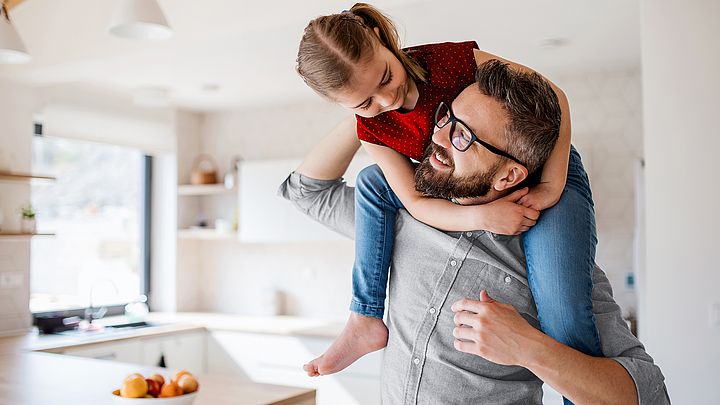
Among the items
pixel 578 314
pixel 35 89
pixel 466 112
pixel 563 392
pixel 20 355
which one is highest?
pixel 35 89

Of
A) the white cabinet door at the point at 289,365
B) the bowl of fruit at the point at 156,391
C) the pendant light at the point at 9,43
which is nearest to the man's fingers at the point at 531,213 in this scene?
the bowl of fruit at the point at 156,391

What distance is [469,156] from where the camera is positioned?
1241 millimetres

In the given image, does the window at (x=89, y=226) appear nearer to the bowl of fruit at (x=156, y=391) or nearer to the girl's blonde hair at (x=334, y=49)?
the bowl of fruit at (x=156, y=391)

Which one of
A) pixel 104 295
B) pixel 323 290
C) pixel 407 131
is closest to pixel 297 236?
pixel 323 290

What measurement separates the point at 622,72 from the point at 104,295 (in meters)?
4.07

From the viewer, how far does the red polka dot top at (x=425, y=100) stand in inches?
60.2

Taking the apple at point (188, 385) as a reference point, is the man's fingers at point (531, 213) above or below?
above

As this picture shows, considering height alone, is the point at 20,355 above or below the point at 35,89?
below

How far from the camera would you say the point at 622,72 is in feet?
15.1

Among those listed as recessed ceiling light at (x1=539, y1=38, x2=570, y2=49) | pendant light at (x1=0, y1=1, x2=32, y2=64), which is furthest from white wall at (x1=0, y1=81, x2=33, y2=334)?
recessed ceiling light at (x1=539, y1=38, x2=570, y2=49)

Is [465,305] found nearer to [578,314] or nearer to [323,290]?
[578,314]

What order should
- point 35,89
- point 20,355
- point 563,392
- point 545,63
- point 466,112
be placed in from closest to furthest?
point 563,392 → point 466,112 → point 20,355 → point 545,63 → point 35,89

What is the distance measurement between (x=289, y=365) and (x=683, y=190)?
2885 mm

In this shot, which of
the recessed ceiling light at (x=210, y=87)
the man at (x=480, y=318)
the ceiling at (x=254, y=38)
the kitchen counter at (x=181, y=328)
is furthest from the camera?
the recessed ceiling light at (x=210, y=87)
